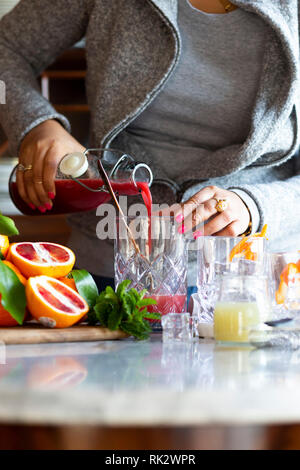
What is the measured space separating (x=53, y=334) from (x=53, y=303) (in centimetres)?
5

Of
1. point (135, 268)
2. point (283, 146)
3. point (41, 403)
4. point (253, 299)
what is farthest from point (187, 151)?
point (41, 403)

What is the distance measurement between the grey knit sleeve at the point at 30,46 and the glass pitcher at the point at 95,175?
0.30 metres

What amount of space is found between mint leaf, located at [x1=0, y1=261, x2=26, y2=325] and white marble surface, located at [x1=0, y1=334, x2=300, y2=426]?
101 millimetres

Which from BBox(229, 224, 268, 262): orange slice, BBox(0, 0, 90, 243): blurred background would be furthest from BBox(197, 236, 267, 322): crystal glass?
BBox(0, 0, 90, 243): blurred background

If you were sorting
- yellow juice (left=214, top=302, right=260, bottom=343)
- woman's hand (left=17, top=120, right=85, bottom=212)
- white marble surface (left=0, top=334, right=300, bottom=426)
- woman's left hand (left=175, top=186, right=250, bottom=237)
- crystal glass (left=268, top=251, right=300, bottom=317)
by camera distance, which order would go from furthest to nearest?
woman's hand (left=17, top=120, right=85, bottom=212) → woman's left hand (left=175, top=186, right=250, bottom=237) → crystal glass (left=268, top=251, right=300, bottom=317) → yellow juice (left=214, top=302, right=260, bottom=343) → white marble surface (left=0, top=334, right=300, bottom=426)

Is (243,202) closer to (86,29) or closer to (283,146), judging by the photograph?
(283,146)

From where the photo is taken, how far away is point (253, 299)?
0.86 m

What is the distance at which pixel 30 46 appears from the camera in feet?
→ 5.34

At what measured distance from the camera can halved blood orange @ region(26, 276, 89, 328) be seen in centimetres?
86

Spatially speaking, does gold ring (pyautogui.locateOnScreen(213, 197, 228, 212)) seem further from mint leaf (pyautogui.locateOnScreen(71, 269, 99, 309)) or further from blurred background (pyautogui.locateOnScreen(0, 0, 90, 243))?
blurred background (pyautogui.locateOnScreen(0, 0, 90, 243))

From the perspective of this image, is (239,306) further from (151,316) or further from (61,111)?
(61,111)

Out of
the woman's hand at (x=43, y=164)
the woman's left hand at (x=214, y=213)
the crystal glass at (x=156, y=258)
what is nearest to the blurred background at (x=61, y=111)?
the woman's hand at (x=43, y=164)

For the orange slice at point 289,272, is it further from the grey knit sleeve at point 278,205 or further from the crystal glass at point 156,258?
the grey knit sleeve at point 278,205

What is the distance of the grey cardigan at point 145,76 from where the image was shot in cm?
140
